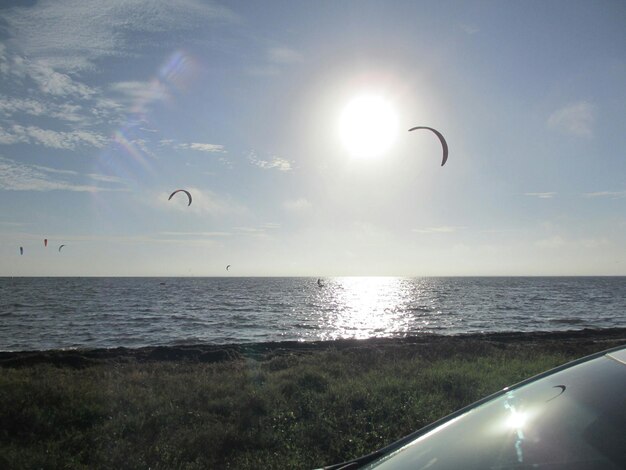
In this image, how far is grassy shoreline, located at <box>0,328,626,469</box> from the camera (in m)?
6.12

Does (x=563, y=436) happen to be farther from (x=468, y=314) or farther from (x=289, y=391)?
(x=468, y=314)

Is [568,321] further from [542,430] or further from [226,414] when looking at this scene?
[542,430]

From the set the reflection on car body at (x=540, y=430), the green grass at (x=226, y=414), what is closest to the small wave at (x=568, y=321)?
the green grass at (x=226, y=414)

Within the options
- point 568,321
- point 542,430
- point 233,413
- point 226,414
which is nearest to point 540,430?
point 542,430

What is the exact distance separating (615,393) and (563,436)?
0.37m

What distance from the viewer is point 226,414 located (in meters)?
7.80

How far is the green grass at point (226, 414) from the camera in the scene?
240 inches

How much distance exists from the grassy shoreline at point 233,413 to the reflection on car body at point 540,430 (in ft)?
12.2

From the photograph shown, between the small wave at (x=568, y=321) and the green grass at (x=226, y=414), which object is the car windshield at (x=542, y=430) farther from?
the small wave at (x=568, y=321)

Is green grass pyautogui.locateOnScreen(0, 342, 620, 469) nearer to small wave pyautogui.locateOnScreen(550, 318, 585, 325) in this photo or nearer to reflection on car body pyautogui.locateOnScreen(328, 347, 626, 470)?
reflection on car body pyautogui.locateOnScreen(328, 347, 626, 470)

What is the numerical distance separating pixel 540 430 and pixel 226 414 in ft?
21.4

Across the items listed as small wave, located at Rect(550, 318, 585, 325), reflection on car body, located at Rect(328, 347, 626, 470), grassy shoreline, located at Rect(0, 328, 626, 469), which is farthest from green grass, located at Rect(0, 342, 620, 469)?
small wave, located at Rect(550, 318, 585, 325)

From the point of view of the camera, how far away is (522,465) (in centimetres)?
190

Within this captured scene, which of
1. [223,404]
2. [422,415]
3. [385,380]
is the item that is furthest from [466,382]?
[223,404]
